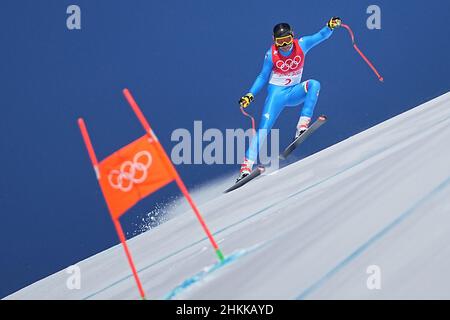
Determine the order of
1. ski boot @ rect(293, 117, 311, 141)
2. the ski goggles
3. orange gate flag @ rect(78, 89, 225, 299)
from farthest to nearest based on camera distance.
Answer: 1. ski boot @ rect(293, 117, 311, 141)
2. the ski goggles
3. orange gate flag @ rect(78, 89, 225, 299)

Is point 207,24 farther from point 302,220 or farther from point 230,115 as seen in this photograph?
point 302,220

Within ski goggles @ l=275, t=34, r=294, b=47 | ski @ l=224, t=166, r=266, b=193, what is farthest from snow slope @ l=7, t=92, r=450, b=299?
ski goggles @ l=275, t=34, r=294, b=47

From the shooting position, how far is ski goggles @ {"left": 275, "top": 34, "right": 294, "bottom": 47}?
335 cm

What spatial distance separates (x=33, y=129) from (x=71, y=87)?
1.21 feet

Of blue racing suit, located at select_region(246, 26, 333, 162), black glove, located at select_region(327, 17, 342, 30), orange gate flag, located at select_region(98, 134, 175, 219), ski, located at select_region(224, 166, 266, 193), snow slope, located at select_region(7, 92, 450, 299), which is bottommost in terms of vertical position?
snow slope, located at select_region(7, 92, 450, 299)

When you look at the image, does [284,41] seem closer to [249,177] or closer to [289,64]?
[289,64]

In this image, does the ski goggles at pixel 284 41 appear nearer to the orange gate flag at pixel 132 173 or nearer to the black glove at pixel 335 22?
the black glove at pixel 335 22

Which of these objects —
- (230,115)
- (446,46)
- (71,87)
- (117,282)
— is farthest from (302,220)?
(446,46)

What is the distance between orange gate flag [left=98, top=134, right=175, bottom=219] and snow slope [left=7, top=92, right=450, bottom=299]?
0.34 m

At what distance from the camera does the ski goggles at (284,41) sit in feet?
11.0

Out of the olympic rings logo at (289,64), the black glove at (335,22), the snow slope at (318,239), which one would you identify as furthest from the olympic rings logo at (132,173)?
the black glove at (335,22)

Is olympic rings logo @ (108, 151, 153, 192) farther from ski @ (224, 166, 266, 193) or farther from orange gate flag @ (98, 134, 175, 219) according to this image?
ski @ (224, 166, 266, 193)

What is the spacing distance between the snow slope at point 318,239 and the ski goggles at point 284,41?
70 cm

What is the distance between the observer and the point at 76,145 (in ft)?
12.8
